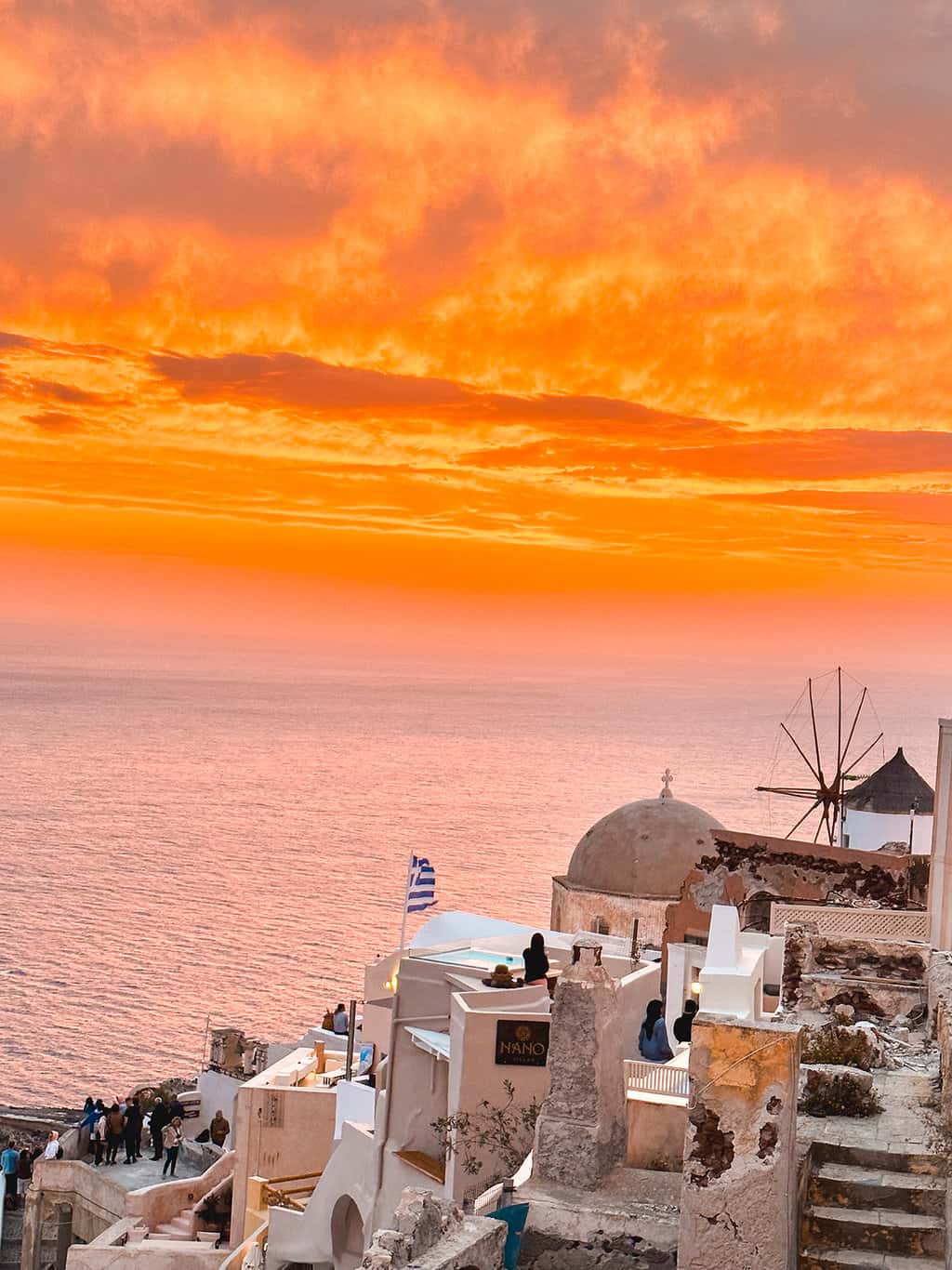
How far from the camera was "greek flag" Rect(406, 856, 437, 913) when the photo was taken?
79.1ft

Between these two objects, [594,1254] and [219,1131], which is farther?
[219,1131]

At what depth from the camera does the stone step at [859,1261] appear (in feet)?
33.0

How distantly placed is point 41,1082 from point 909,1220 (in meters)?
45.1

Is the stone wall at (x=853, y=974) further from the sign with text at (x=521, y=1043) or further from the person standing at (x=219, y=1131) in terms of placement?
the person standing at (x=219, y=1131)

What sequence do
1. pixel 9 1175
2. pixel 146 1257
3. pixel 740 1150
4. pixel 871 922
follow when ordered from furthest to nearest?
pixel 9 1175 → pixel 146 1257 → pixel 871 922 → pixel 740 1150

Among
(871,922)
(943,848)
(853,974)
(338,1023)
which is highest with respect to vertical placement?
(943,848)

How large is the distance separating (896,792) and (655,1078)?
3051 centimetres

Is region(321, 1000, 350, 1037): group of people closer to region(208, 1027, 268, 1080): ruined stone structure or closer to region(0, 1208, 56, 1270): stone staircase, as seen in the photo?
region(208, 1027, 268, 1080): ruined stone structure

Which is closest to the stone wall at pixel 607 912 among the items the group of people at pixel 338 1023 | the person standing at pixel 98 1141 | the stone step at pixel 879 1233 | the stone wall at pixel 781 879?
the stone wall at pixel 781 879

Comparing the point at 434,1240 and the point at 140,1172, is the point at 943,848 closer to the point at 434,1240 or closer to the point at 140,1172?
the point at 434,1240

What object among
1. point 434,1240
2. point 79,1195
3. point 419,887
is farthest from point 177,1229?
point 434,1240

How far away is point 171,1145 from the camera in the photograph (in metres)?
29.5

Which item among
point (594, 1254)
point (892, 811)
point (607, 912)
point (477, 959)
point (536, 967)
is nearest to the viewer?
point (594, 1254)

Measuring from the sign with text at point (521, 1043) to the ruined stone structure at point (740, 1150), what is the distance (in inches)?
213
